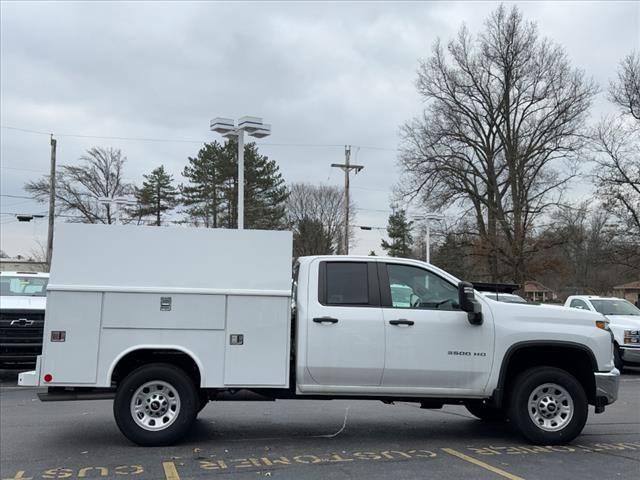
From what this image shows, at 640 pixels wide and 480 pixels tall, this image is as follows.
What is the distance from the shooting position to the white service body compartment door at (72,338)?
252 inches

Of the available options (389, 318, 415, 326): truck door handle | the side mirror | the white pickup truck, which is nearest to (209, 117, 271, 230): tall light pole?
the white pickup truck

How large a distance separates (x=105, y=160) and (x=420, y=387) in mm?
49681

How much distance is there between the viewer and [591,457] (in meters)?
6.39

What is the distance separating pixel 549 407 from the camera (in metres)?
6.88

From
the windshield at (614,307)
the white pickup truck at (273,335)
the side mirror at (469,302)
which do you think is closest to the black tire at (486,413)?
the white pickup truck at (273,335)

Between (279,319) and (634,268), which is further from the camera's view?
(634,268)

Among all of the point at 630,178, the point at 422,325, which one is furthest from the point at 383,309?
the point at 630,178

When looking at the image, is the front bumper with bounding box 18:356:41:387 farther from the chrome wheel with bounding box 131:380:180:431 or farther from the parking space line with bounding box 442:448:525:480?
the parking space line with bounding box 442:448:525:480

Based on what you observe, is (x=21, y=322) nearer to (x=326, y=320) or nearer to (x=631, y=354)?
(x=326, y=320)

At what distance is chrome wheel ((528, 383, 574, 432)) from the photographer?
6.84m

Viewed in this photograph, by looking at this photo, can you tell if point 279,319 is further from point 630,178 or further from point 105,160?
point 105,160

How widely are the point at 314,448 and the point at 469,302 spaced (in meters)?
2.31

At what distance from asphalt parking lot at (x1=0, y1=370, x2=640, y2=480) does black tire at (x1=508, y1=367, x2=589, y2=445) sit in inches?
5.8

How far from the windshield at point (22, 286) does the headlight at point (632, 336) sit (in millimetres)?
13144
